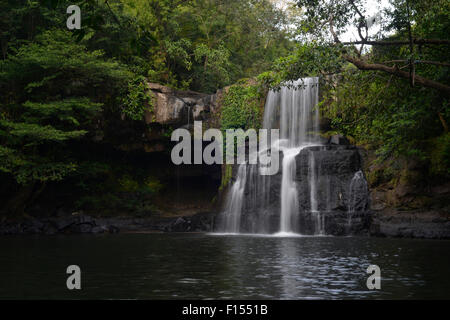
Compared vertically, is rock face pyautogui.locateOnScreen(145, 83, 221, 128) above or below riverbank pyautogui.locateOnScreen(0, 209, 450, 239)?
above

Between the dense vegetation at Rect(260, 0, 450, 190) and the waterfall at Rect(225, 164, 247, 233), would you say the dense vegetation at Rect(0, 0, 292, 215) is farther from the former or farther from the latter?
the dense vegetation at Rect(260, 0, 450, 190)

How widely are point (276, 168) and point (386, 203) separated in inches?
216

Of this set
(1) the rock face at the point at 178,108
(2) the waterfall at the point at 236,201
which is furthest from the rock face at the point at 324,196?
(1) the rock face at the point at 178,108

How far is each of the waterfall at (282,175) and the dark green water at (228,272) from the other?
26.3 ft

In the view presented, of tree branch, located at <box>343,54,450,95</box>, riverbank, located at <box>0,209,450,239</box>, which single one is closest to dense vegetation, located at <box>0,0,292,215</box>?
riverbank, located at <box>0,209,450,239</box>

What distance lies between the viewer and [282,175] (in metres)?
22.9

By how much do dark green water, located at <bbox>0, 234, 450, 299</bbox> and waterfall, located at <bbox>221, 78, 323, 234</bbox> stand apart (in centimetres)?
802

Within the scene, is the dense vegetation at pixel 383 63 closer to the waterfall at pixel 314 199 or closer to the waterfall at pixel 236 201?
the waterfall at pixel 314 199

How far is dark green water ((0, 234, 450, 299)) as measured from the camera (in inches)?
278

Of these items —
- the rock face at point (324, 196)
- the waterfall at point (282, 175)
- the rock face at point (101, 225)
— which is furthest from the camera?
the waterfall at point (282, 175)

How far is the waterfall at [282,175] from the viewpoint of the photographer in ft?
72.7
